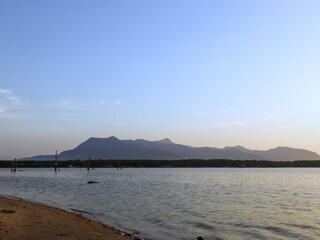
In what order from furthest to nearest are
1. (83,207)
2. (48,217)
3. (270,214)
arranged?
(83,207) < (270,214) < (48,217)

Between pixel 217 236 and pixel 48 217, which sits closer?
pixel 217 236

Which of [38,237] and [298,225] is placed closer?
[38,237]

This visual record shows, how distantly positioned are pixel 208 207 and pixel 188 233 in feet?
41.9

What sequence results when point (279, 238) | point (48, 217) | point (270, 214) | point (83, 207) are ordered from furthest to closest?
point (83, 207) → point (270, 214) → point (48, 217) → point (279, 238)

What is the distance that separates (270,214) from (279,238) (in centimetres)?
925

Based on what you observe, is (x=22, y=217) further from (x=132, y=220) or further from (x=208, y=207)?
(x=208, y=207)

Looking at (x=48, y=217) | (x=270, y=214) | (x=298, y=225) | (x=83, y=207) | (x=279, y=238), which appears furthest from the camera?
(x=83, y=207)

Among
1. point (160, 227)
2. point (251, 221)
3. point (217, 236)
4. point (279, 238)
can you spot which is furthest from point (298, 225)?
point (160, 227)

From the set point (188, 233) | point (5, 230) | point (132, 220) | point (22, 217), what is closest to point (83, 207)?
point (132, 220)

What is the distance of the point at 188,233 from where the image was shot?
23.0 metres

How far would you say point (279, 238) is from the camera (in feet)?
72.3

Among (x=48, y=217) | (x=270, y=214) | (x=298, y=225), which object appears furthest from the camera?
(x=270, y=214)

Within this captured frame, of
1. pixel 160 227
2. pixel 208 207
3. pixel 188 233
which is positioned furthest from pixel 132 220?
pixel 208 207

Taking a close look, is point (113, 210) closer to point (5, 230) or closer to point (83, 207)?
point (83, 207)
